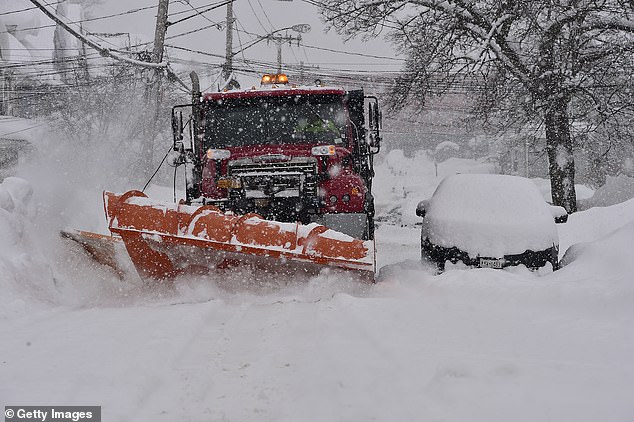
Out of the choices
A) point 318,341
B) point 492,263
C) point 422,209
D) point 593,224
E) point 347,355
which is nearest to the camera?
point 347,355

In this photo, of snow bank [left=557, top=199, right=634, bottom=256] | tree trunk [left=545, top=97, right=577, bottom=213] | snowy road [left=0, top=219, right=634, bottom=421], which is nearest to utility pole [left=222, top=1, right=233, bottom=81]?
tree trunk [left=545, top=97, right=577, bottom=213]

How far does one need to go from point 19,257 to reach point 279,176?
292cm

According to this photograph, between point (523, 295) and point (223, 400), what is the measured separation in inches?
114

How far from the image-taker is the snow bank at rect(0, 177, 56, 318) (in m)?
5.12

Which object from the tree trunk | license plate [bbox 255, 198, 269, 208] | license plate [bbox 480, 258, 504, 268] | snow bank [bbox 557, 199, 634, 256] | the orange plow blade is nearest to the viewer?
the orange plow blade

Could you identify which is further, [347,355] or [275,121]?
[275,121]

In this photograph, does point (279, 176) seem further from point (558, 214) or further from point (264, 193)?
point (558, 214)

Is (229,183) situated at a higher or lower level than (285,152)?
lower

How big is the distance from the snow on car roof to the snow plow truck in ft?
3.08

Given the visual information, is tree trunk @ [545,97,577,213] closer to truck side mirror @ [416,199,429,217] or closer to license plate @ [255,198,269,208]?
truck side mirror @ [416,199,429,217]

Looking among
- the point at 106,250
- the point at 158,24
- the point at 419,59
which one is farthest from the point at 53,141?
the point at 106,250

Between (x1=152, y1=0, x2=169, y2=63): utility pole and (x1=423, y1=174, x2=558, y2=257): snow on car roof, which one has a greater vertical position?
(x1=152, y1=0, x2=169, y2=63): utility pole

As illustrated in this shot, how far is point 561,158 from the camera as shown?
1606cm

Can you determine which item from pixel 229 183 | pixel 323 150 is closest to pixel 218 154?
pixel 229 183
